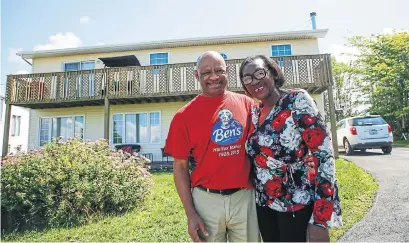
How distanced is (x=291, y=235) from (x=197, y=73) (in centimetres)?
138

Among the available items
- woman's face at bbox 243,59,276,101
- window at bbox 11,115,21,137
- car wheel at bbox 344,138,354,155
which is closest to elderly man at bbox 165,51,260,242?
woman's face at bbox 243,59,276,101

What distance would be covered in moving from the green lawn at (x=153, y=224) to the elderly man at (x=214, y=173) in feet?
7.95

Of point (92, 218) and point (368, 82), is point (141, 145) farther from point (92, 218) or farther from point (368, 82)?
point (368, 82)

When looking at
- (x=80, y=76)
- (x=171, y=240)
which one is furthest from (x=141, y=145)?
(x=171, y=240)

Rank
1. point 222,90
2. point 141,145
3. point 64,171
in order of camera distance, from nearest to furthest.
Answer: point 222,90
point 64,171
point 141,145

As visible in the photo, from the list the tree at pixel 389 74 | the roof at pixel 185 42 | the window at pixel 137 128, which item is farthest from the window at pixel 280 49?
the tree at pixel 389 74

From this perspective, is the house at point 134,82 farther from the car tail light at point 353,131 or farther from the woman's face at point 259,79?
the woman's face at point 259,79

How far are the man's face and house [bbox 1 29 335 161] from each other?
10.4 metres

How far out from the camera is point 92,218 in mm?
5371

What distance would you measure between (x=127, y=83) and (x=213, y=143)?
477 inches

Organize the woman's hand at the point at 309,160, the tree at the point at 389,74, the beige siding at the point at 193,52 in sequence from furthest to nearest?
the tree at the point at 389,74 < the beige siding at the point at 193,52 < the woman's hand at the point at 309,160

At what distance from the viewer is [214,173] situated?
Answer: 6.56 ft

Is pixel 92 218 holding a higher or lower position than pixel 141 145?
lower

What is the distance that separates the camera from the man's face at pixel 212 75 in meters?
2.16
